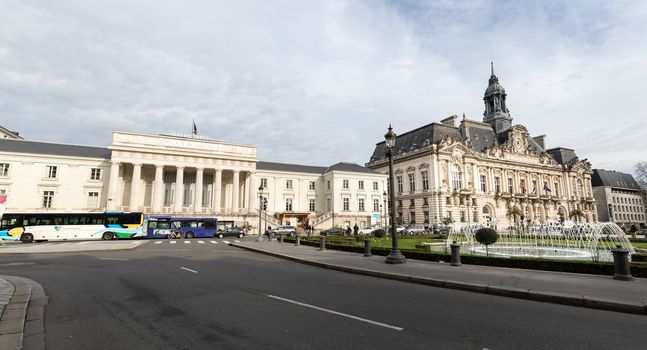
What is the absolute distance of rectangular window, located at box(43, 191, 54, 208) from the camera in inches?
1938

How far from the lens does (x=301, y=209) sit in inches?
2525

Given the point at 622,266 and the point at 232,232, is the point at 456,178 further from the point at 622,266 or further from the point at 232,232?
the point at 622,266

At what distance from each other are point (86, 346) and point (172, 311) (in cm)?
208

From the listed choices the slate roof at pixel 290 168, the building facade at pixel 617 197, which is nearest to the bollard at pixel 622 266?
the slate roof at pixel 290 168

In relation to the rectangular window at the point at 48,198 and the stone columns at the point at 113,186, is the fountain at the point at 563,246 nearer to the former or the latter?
the stone columns at the point at 113,186

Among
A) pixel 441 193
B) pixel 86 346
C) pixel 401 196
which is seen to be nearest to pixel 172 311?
pixel 86 346

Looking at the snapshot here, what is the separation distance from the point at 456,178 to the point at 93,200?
2603 inches

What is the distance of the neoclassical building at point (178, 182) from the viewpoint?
48938mm

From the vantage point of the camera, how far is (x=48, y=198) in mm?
49438

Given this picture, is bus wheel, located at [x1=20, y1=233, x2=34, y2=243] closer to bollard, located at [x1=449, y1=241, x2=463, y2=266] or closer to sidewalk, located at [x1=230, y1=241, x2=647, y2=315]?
sidewalk, located at [x1=230, y1=241, x2=647, y2=315]

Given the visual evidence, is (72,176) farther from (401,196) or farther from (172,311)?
(401,196)

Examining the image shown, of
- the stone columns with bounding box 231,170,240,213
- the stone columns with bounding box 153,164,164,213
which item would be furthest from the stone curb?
the stone columns with bounding box 231,170,240,213

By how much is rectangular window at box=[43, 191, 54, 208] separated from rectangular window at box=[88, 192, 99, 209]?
4.64m

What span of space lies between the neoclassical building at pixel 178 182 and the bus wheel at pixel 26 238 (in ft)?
47.9
